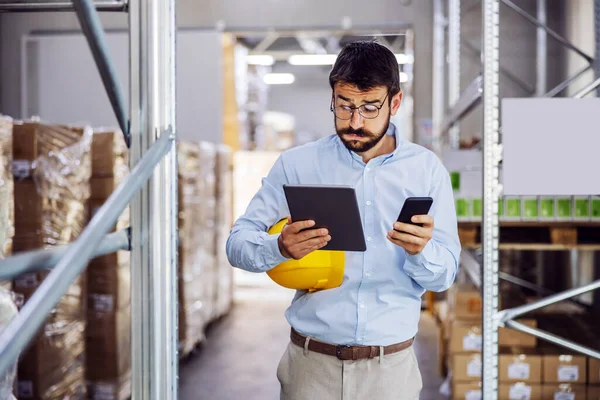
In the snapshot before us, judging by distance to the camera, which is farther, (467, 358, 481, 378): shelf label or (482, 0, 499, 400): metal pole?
(467, 358, 481, 378): shelf label

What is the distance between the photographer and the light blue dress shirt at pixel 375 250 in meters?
2.08

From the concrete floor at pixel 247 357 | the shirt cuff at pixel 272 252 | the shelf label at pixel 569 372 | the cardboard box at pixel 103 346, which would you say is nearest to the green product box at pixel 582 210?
the shelf label at pixel 569 372

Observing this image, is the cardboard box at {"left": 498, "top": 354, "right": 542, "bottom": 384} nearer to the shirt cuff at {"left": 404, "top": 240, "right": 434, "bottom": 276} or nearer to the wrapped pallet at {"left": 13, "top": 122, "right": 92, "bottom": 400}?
the shirt cuff at {"left": 404, "top": 240, "right": 434, "bottom": 276}

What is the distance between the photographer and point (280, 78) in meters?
20.7

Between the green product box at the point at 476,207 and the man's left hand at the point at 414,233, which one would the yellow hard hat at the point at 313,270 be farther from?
the green product box at the point at 476,207

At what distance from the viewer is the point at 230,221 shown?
28.2 feet

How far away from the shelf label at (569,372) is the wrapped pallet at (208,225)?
3529mm

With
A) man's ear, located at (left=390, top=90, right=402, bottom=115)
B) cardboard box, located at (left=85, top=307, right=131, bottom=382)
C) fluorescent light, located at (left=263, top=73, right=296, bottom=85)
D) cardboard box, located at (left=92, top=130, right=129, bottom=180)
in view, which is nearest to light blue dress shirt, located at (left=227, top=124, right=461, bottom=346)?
man's ear, located at (left=390, top=90, right=402, bottom=115)

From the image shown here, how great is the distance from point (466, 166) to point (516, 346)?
45.1 inches

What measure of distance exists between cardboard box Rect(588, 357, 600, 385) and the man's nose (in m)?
2.73

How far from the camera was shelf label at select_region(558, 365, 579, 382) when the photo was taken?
4.03 m

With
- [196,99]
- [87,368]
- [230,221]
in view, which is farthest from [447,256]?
[196,99]

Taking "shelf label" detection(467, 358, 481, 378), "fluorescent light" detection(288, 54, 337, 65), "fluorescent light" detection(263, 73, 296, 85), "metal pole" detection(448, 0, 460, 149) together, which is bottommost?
"shelf label" detection(467, 358, 481, 378)

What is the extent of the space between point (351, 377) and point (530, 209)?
2148 millimetres
